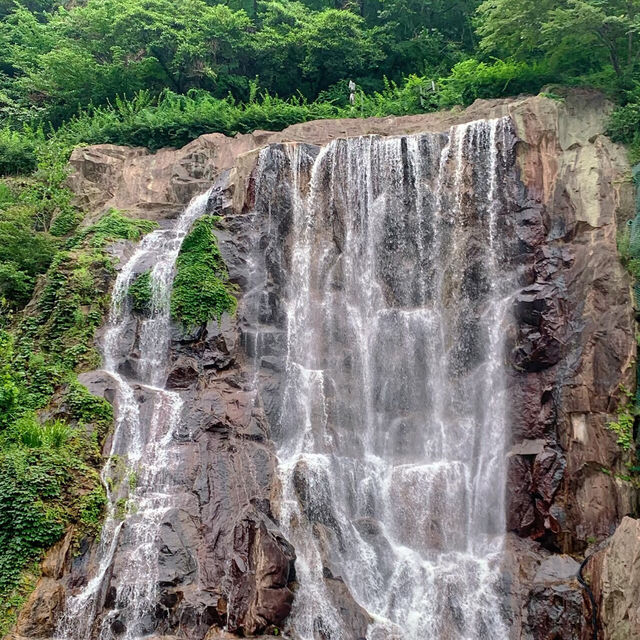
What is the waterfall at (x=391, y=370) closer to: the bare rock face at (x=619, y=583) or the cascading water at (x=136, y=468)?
the bare rock face at (x=619, y=583)

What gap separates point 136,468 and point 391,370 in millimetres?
6850

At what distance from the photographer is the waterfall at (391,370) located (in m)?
12.4

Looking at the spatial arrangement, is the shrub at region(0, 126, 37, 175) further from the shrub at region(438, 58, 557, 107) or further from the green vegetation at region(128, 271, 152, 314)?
the shrub at region(438, 58, 557, 107)

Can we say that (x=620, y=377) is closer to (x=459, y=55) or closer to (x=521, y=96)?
(x=521, y=96)

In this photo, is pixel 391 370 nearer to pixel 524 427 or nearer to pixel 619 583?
pixel 524 427

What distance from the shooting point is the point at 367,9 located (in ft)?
103

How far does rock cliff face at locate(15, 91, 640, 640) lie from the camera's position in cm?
1109

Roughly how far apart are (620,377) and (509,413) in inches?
102

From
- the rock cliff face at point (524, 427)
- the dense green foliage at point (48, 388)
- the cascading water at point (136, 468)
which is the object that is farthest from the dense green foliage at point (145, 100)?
the rock cliff face at point (524, 427)

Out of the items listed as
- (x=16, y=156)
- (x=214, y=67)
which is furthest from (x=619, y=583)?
(x=214, y=67)

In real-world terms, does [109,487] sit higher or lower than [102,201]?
lower

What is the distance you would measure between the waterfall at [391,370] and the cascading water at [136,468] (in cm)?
259

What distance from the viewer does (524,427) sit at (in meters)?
14.2

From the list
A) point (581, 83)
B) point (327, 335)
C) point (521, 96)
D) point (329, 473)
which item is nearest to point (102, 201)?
point (327, 335)
